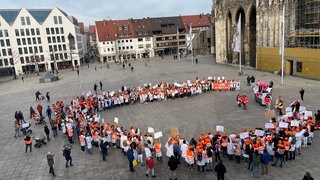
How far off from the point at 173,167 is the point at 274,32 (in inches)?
1531

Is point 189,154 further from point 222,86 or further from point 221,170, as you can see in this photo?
point 222,86

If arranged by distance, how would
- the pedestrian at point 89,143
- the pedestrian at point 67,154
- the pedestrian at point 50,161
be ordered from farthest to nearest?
the pedestrian at point 89,143
the pedestrian at point 67,154
the pedestrian at point 50,161

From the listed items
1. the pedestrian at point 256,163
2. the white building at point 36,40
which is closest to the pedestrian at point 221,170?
the pedestrian at point 256,163

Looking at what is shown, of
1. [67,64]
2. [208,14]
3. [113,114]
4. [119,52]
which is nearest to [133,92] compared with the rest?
[113,114]

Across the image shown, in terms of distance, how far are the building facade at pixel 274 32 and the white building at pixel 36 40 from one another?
46703 millimetres

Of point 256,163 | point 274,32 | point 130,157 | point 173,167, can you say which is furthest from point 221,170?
point 274,32

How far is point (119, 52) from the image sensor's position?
323 feet

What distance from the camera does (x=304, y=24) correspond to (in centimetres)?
4259

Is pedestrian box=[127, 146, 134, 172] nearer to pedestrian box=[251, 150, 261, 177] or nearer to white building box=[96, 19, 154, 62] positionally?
pedestrian box=[251, 150, 261, 177]

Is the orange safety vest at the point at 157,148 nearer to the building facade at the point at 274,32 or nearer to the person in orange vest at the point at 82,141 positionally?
the person in orange vest at the point at 82,141

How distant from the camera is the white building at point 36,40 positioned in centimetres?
7994

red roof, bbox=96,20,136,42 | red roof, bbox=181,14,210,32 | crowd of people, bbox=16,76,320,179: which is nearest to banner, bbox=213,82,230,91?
crowd of people, bbox=16,76,320,179

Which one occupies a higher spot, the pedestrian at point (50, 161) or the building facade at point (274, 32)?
the building facade at point (274, 32)

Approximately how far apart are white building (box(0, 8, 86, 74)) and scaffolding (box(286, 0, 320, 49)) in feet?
199
